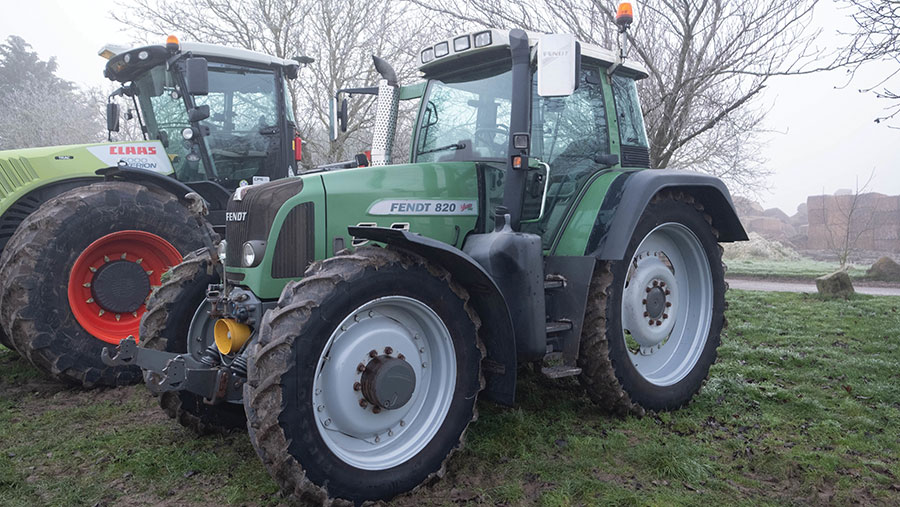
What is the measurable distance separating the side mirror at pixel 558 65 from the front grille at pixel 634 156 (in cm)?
141

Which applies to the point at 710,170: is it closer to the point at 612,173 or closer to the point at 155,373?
the point at 612,173

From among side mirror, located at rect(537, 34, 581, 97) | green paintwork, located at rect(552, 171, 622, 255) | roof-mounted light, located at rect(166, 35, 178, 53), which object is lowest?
green paintwork, located at rect(552, 171, 622, 255)

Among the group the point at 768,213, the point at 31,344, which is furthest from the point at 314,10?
the point at 768,213

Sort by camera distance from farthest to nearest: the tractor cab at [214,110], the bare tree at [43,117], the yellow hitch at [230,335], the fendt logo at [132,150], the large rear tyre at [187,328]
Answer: the bare tree at [43,117] < the tractor cab at [214,110] < the fendt logo at [132,150] < the large rear tyre at [187,328] < the yellow hitch at [230,335]

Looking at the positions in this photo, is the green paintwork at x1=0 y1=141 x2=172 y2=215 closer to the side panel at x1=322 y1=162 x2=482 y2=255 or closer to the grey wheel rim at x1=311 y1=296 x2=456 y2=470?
the side panel at x1=322 y1=162 x2=482 y2=255

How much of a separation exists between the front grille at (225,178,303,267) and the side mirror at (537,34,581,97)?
1.36 metres

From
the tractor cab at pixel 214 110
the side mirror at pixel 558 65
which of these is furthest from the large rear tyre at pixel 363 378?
the tractor cab at pixel 214 110

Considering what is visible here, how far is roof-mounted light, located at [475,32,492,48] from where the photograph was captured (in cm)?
384

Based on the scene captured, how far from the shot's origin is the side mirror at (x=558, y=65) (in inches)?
127

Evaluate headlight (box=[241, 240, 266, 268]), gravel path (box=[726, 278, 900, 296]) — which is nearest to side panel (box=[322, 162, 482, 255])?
headlight (box=[241, 240, 266, 268])

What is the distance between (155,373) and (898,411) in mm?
4618

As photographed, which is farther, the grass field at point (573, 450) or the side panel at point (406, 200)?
the side panel at point (406, 200)

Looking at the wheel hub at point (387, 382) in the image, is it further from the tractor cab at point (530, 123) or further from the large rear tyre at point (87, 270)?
the large rear tyre at point (87, 270)

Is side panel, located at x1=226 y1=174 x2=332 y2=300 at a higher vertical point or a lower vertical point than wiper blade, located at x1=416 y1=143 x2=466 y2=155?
lower
